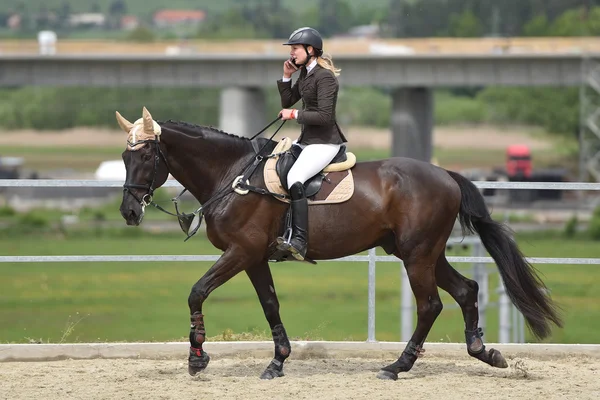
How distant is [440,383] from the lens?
8305mm

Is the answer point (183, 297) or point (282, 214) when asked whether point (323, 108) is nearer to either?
point (282, 214)

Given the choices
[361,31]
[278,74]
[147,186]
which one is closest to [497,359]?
[147,186]

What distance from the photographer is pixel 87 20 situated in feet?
397

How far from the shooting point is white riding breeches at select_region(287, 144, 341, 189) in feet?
27.2

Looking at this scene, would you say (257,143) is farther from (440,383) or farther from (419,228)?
(440,383)

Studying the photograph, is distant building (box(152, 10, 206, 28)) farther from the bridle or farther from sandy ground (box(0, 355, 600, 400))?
the bridle

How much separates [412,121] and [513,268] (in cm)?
4505

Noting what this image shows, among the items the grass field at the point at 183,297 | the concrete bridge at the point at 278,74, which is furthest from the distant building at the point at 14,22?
the grass field at the point at 183,297

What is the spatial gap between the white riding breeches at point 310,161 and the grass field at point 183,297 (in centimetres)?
797

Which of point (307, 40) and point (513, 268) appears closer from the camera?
point (307, 40)

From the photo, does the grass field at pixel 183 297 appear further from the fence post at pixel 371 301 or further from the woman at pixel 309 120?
the woman at pixel 309 120

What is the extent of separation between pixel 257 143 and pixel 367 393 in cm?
228

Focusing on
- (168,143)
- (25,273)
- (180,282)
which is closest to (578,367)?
(168,143)

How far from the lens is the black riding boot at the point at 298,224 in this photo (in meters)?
8.20
